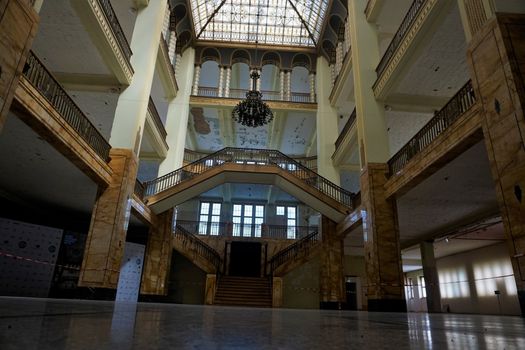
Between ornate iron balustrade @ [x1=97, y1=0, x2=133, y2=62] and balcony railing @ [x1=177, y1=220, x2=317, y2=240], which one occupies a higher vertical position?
ornate iron balustrade @ [x1=97, y1=0, x2=133, y2=62]

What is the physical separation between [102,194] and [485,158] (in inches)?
380

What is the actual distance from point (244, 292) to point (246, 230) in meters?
8.28

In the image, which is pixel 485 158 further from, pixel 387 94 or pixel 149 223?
pixel 149 223

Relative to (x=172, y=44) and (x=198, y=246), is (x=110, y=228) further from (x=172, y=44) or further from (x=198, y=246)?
(x=172, y=44)

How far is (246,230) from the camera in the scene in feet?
76.6

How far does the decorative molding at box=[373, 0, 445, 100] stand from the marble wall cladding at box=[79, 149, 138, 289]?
8.33 m

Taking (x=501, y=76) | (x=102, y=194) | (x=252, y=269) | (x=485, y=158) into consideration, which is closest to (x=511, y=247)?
(x=501, y=76)

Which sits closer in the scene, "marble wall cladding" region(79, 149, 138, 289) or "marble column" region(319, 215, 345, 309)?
"marble wall cladding" region(79, 149, 138, 289)

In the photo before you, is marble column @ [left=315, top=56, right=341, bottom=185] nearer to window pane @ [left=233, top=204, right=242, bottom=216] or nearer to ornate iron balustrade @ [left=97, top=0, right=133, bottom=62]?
window pane @ [left=233, top=204, right=242, bottom=216]

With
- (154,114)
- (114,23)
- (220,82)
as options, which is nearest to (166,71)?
(154,114)

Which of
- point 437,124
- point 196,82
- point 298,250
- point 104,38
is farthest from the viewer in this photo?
point 196,82

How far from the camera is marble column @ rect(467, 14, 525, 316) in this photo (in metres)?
4.82

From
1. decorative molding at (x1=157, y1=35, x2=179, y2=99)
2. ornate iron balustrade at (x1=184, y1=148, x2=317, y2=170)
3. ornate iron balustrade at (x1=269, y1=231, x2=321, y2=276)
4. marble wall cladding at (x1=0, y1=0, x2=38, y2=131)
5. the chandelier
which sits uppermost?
decorative molding at (x1=157, y1=35, x2=179, y2=99)

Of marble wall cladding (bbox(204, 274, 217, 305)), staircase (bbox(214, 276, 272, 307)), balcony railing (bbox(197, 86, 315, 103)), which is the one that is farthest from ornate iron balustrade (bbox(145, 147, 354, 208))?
balcony railing (bbox(197, 86, 315, 103))
